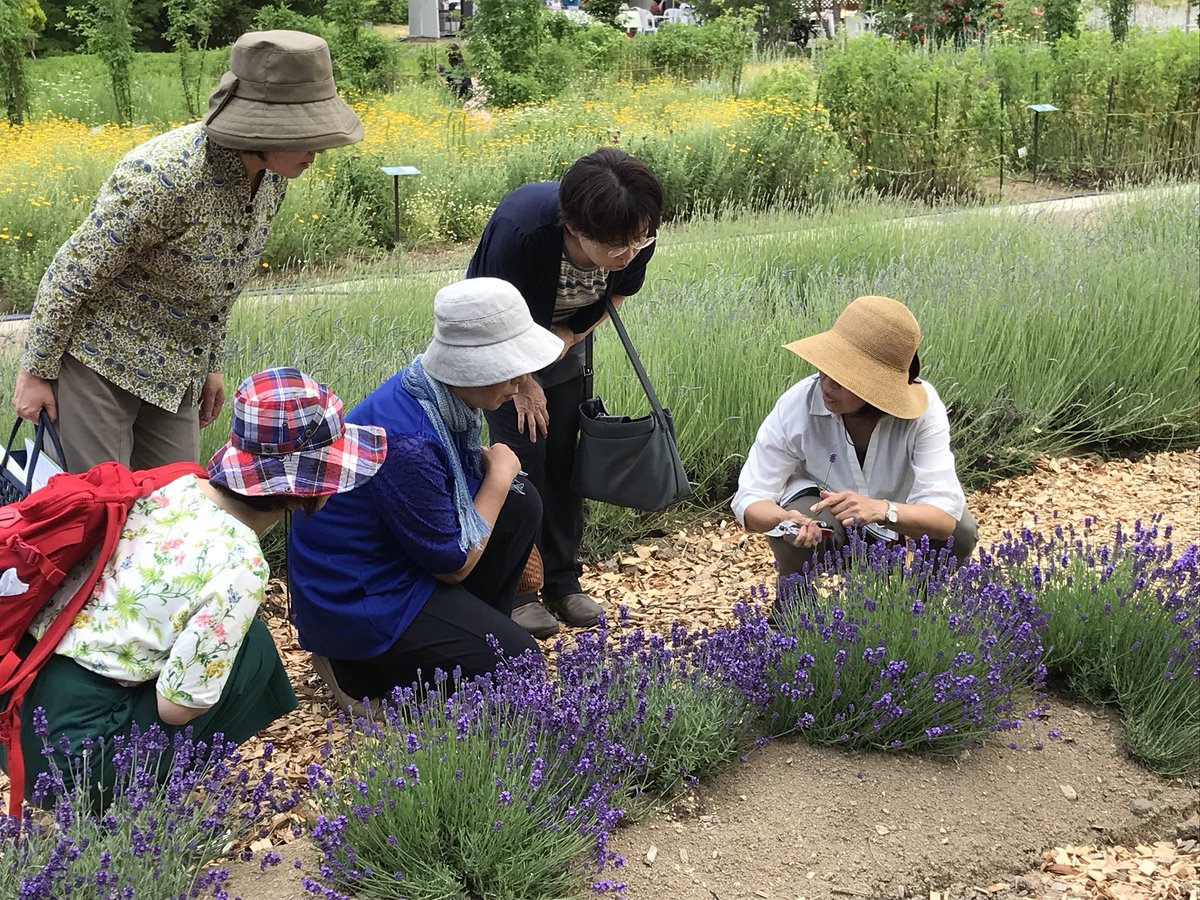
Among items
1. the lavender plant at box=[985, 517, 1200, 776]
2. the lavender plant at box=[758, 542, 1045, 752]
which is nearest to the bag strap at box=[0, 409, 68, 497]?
the lavender plant at box=[758, 542, 1045, 752]

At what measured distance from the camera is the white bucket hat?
2.68 m

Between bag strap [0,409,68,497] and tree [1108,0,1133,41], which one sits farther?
tree [1108,0,1133,41]

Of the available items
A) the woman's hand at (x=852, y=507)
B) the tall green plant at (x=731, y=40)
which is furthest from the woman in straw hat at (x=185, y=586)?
the tall green plant at (x=731, y=40)

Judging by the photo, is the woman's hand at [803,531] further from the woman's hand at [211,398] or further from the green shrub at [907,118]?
the green shrub at [907,118]

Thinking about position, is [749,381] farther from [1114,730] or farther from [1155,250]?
[1155,250]

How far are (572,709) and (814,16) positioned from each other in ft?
129

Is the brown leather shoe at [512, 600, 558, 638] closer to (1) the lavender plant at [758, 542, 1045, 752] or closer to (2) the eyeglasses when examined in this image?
(1) the lavender plant at [758, 542, 1045, 752]

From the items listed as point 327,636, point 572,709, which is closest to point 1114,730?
point 572,709

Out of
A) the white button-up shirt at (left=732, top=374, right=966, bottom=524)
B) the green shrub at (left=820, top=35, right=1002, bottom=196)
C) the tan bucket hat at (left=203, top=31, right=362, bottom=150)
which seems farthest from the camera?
the green shrub at (left=820, top=35, right=1002, bottom=196)

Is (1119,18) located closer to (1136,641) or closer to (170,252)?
(1136,641)

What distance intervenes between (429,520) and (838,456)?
1100 millimetres

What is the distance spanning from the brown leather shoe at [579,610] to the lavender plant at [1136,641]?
117 centimetres

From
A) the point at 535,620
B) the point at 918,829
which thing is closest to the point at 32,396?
the point at 535,620

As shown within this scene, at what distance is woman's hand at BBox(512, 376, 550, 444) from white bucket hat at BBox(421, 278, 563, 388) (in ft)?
1.55
